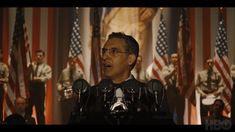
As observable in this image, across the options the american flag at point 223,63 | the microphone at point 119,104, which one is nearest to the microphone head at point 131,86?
the microphone at point 119,104

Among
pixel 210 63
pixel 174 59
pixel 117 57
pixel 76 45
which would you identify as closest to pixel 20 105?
pixel 76 45

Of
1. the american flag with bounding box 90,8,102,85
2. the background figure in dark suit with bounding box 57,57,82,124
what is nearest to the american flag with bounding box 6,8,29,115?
the background figure in dark suit with bounding box 57,57,82,124

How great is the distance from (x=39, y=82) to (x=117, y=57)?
2391 mm

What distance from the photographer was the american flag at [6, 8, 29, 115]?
8.88 m

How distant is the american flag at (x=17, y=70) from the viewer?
8.88 metres

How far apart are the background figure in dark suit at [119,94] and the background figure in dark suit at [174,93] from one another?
6.03 feet

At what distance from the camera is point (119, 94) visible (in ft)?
20.9

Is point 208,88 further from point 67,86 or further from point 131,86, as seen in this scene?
point 131,86

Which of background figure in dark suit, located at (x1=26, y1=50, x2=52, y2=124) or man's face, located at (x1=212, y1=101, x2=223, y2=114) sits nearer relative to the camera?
man's face, located at (x1=212, y1=101, x2=223, y2=114)

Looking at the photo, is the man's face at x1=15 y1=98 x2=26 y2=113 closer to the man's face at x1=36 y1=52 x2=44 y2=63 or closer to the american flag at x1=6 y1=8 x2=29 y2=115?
the american flag at x1=6 y1=8 x2=29 y2=115

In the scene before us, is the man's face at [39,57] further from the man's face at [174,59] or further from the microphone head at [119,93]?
the microphone head at [119,93]

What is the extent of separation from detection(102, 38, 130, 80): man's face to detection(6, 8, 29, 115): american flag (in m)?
2.20
